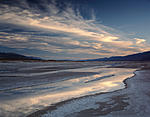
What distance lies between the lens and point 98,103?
19.3ft

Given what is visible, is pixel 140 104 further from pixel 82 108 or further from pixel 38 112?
pixel 38 112

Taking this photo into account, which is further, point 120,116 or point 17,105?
point 17,105

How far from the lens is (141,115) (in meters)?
4.52

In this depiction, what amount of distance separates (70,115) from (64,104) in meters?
1.21

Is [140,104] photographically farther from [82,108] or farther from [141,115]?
[82,108]

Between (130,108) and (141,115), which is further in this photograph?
(130,108)

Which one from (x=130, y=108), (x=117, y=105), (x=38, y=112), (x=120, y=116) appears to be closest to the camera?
(x=120, y=116)

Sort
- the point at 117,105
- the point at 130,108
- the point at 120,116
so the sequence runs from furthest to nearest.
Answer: the point at 117,105 → the point at 130,108 → the point at 120,116

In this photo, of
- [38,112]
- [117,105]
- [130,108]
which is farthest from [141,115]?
[38,112]

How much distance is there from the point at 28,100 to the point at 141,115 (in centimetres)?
486

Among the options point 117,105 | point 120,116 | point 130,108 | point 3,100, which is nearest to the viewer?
point 120,116

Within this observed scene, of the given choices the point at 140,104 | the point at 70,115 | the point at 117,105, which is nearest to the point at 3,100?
the point at 70,115

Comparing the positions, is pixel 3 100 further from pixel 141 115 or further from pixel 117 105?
pixel 141 115

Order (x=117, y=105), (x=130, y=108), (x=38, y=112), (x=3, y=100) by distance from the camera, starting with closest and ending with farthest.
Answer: (x=38, y=112), (x=130, y=108), (x=117, y=105), (x=3, y=100)
